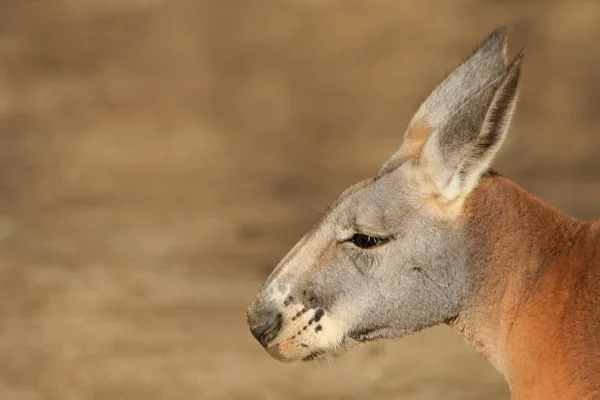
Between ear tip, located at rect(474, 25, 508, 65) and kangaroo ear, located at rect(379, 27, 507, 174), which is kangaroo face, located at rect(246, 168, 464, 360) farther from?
ear tip, located at rect(474, 25, 508, 65)

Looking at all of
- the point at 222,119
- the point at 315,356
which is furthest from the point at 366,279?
the point at 222,119

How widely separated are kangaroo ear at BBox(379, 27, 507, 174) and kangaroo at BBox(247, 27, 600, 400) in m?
0.22

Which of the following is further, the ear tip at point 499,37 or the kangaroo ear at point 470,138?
the ear tip at point 499,37

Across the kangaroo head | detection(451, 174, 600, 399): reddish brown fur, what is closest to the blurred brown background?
the kangaroo head

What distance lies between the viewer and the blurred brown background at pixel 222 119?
6344 millimetres

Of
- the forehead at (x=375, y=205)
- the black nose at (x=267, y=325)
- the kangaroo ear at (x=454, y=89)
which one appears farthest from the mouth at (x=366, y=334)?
the kangaroo ear at (x=454, y=89)

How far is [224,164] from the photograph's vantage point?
6.70 metres

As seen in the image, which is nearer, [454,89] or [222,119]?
[454,89]

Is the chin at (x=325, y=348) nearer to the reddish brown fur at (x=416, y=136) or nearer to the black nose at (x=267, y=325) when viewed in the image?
the black nose at (x=267, y=325)

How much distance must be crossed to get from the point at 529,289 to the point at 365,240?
563 mm

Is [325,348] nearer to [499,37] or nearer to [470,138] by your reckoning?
[470,138]

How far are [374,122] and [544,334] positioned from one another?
3806 mm

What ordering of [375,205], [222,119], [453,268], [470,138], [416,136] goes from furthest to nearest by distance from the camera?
1. [222,119]
2. [416,136]
3. [375,205]
4. [453,268]
5. [470,138]

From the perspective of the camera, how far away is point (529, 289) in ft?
10.4
